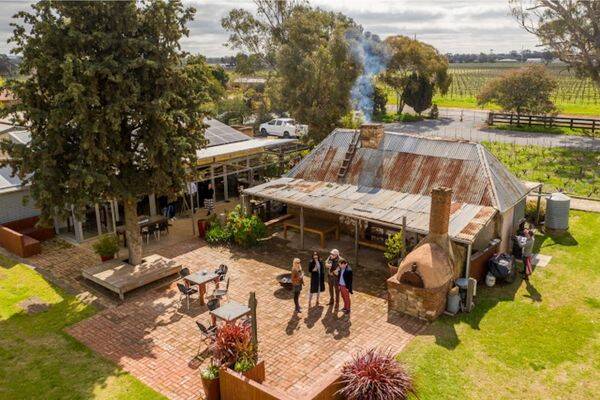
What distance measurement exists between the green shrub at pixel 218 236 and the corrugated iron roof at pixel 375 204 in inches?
69.1

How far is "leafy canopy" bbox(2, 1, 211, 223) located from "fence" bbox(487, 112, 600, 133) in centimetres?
3542

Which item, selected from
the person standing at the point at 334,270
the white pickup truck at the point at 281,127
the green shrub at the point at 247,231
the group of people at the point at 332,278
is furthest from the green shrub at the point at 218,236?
the white pickup truck at the point at 281,127

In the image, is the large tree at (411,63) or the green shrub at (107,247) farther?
the large tree at (411,63)

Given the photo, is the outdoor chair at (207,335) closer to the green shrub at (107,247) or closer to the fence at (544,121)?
the green shrub at (107,247)

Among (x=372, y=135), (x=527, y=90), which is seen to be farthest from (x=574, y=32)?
(x=372, y=135)

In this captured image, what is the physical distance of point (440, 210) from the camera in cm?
1264

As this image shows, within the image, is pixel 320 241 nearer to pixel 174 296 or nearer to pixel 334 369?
pixel 174 296

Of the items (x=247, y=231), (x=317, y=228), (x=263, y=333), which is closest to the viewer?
(x=263, y=333)

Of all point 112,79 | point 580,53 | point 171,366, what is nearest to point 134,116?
point 112,79

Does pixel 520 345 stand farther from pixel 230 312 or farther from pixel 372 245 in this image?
pixel 230 312

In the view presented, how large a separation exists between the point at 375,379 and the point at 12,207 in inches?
634

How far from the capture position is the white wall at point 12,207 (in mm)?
18438

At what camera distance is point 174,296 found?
14039mm

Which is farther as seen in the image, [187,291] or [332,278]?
[187,291]
